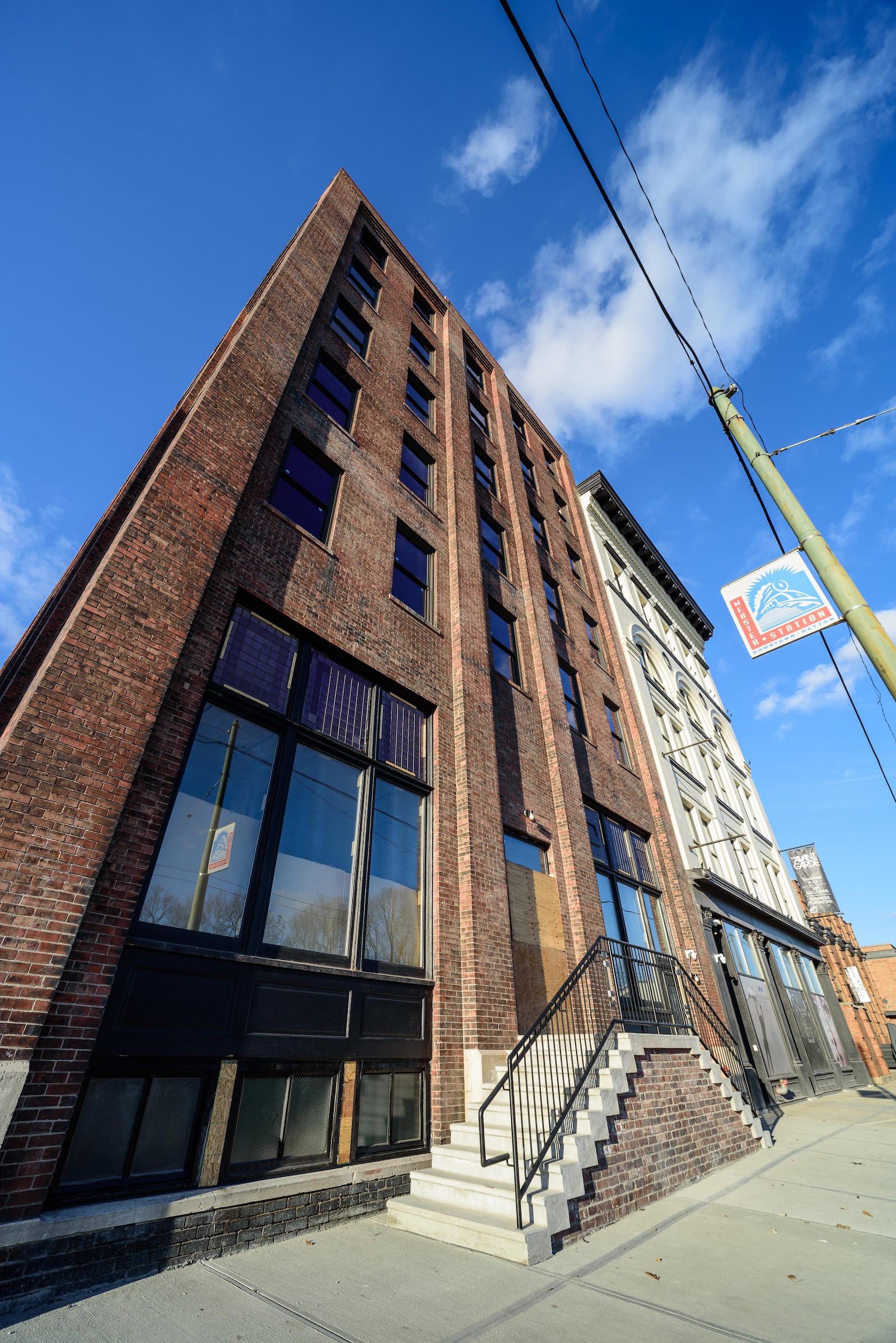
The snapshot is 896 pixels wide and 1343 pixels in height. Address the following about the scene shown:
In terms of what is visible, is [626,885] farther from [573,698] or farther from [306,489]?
[306,489]

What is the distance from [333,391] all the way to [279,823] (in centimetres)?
853

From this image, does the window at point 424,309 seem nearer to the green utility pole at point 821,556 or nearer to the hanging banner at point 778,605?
the green utility pole at point 821,556

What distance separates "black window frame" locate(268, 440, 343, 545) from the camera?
8.62 metres

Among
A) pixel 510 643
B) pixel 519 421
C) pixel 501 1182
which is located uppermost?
pixel 519 421

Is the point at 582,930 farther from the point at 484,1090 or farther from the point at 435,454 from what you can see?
the point at 435,454

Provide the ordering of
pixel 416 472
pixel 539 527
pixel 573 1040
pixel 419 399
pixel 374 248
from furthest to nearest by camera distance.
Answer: pixel 539 527 < pixel 374 248 < pixel 419 399 < pixel 416 472 < pixel 573 1040

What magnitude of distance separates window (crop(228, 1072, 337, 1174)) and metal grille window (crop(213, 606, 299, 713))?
11.9ft

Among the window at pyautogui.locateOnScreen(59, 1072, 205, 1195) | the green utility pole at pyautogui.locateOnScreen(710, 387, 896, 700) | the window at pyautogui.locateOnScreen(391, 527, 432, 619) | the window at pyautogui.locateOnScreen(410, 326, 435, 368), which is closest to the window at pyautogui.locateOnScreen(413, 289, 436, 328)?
the window at pyautogui.locateOnScreen(410, 326, 435, 368)

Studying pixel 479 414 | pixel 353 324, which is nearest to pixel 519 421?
pixel 479 414

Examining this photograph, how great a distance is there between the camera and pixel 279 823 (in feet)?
20.6

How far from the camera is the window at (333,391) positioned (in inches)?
425

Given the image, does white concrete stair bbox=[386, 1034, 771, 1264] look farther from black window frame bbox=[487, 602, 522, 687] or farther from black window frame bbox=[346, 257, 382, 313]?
black window frame bbox=[346, 257, 382, 313]

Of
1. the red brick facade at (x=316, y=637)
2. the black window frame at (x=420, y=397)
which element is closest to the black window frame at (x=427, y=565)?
the red brick facade at (x=316, y=637)

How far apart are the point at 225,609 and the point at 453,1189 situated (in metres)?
5.98
